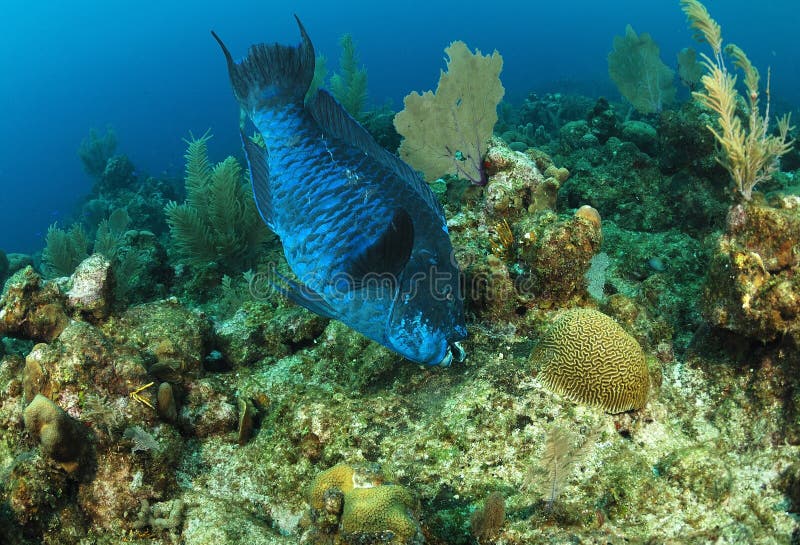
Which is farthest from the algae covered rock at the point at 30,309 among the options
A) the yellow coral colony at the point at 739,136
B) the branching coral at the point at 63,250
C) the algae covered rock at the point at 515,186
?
the yellow coral colony at the point at 739,136

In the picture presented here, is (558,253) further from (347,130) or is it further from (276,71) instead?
(276,71)

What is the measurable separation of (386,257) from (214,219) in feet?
15.9

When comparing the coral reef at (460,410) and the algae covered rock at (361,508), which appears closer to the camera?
the algae covered rock at (361,508)

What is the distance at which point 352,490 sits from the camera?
2.38m

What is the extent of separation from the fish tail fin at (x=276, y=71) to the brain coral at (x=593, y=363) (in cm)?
233

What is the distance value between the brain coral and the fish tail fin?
91.8 inches

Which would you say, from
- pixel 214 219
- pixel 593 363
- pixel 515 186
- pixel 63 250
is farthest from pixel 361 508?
pixel 63 250

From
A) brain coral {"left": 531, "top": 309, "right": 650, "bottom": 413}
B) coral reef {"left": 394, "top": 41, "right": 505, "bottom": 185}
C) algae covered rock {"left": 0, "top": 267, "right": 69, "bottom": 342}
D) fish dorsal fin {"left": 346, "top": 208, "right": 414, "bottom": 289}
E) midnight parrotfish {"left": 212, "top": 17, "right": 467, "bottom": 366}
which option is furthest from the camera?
coral reef {"left": 394, "top": 41, "right": 505, "bottom": 185}

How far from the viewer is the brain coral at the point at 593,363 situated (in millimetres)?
2904

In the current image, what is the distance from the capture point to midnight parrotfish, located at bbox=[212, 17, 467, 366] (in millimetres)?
2520

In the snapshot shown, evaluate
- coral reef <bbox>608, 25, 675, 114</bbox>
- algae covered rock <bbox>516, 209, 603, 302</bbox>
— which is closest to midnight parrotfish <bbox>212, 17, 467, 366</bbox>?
algae covered rock <bbox>516, 209, 603, 302</bbox>

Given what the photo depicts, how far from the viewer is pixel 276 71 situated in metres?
2.92

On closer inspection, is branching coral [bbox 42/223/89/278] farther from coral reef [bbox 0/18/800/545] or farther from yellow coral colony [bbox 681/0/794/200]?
yellow coral colony [bbox 681/0/794/200]

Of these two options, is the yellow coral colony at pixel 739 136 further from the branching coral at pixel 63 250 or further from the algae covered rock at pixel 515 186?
the branching coral at pixel 63 250
